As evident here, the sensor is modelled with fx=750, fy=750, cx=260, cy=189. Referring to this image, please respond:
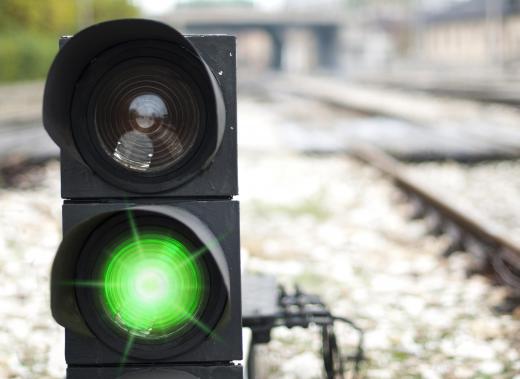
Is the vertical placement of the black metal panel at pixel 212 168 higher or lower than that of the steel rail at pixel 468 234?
higher

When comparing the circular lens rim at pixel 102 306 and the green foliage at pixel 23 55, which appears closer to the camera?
the circular lens rim at pixel 102 306

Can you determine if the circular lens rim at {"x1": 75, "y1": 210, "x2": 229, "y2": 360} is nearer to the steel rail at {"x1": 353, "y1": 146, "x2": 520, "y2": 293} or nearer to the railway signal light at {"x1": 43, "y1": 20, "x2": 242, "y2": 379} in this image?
the railway signal light at {"x1": 43, "y1": 20, "x2": 242, "y2": 379}

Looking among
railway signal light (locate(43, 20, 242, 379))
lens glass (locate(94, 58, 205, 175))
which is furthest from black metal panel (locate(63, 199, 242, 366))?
lens glass (locate(94, 58, 205, 175))

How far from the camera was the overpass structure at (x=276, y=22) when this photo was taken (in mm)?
77812

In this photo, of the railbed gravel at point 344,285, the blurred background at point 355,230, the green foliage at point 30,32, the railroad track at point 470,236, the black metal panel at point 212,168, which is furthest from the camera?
the green foliage at point 30,32

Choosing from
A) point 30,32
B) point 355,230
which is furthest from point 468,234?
point 30,32

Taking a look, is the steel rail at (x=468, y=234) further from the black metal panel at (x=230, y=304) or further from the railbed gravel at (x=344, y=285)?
the black metal panel at (x=230, y=304)

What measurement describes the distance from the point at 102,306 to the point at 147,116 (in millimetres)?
511

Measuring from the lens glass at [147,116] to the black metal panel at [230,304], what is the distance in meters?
0.12

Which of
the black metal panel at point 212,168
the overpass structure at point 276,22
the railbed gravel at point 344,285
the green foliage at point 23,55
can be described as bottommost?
the railbed gravel at point 344,285

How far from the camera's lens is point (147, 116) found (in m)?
1.97

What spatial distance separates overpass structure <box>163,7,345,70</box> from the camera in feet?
255

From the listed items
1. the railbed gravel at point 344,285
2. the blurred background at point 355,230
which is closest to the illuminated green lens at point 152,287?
the blurred background at point 355,230

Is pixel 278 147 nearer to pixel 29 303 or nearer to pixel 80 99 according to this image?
pixel 29 303
